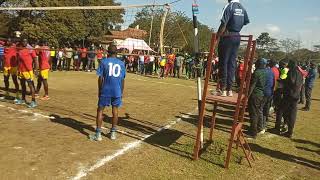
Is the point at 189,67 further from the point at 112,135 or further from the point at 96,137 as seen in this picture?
the point at 96,137

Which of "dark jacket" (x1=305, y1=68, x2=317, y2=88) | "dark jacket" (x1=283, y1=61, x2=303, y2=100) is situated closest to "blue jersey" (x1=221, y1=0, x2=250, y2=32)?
"dark jacket" (x1=283, y1=61, x2=303, y2=100)

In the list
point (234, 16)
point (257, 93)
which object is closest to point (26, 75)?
point (257, 93)

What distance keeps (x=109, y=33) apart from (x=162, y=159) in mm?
57395

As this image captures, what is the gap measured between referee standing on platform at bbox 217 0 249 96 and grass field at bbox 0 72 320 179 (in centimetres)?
153

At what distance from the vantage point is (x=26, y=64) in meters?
11.5

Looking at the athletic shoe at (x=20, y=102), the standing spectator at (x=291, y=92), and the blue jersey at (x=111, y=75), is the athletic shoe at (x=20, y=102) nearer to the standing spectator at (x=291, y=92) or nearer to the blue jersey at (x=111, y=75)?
the blue jersey at (x=111, y=75)

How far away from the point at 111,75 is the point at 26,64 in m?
4.45

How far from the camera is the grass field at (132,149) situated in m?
6.58

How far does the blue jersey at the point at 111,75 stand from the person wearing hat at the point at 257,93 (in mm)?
3423

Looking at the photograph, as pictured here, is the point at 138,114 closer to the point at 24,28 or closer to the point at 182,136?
the point at 182,136

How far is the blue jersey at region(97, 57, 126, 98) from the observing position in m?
8.06

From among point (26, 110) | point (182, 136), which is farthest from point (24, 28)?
point (182, 136)

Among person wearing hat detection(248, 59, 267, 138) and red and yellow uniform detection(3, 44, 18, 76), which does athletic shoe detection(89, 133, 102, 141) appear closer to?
person wearing hat detection(248, 59, 267, 138)

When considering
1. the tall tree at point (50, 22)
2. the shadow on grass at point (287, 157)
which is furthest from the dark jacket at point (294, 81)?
the tall tree at point (50, 22)
